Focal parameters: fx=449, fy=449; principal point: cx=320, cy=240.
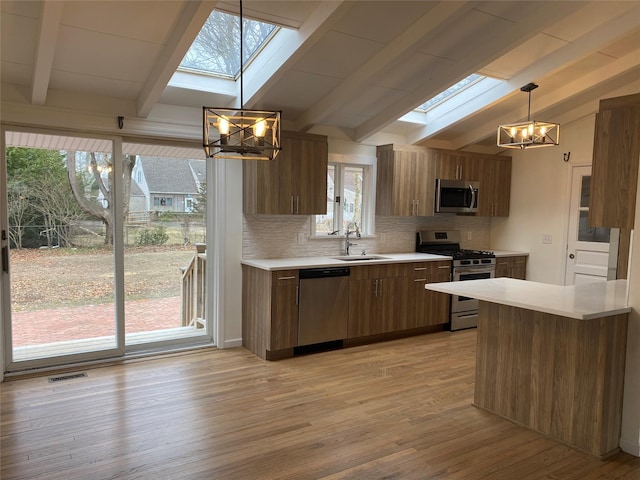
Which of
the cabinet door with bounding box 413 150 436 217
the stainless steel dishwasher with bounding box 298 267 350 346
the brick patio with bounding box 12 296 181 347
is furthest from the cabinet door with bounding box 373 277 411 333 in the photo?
the brick patio with bounding box 12 296 181 347

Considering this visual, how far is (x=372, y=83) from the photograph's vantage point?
4195 millimetres

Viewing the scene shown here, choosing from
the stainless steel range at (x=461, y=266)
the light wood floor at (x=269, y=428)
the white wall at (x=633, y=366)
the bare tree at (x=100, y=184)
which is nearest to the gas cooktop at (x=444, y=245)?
the stainless steel range at (x=461, y=266)

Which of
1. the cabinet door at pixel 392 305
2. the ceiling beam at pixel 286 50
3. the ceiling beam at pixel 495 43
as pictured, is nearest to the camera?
the ceiling beam at pixel 286 50

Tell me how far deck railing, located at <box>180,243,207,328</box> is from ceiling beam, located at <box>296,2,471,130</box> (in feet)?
5.82

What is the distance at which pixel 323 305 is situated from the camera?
4516 millimetres

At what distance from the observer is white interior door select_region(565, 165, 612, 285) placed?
5410 millimetres

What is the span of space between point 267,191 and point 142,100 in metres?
1.37

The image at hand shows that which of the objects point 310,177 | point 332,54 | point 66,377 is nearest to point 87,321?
point 66,377

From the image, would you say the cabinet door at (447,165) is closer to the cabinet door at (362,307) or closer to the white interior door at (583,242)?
the white interior door at (583,242)

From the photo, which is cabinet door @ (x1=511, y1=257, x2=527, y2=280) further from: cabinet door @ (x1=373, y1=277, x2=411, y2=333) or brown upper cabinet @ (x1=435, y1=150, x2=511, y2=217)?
cabinet door @ (x1=373, y1=277, x2=411, y2=333)

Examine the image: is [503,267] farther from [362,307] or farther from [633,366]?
[633,366]

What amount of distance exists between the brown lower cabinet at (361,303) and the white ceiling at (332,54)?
1.63m

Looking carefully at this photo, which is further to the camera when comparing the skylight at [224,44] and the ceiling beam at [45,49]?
the skylight at [224,44]

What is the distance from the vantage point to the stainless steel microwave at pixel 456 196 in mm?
5617
